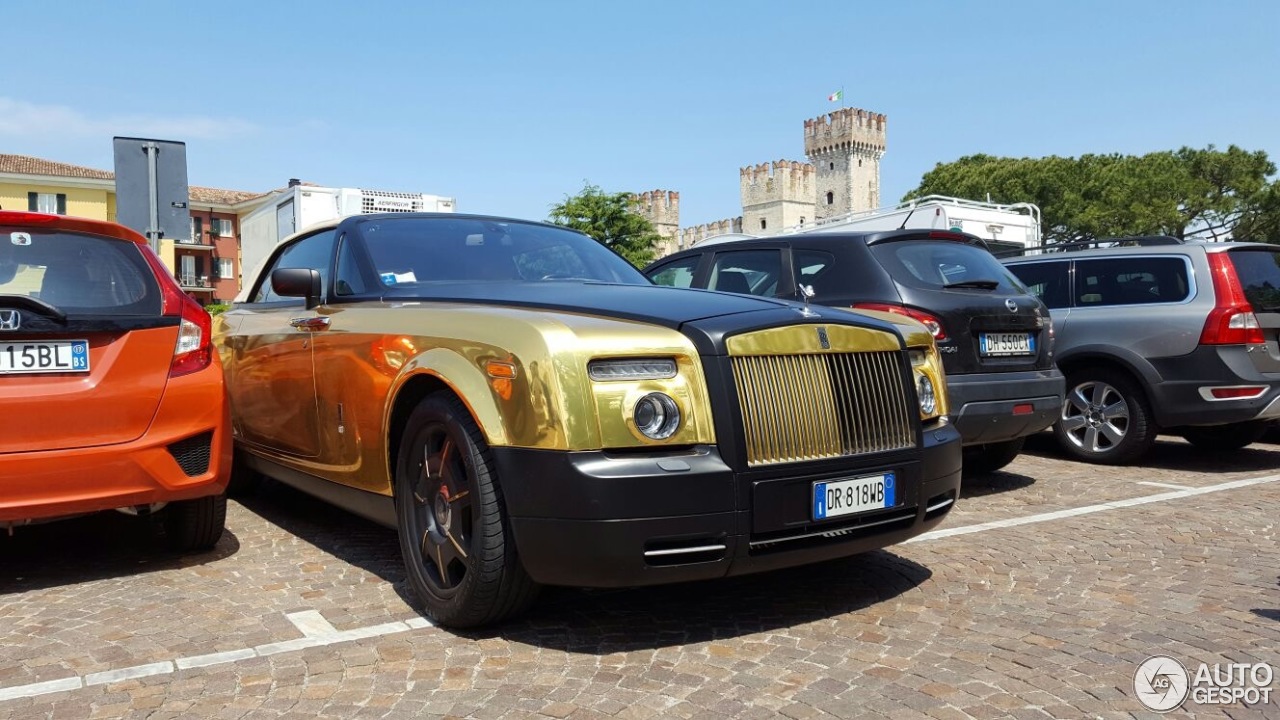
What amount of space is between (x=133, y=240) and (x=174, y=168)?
724cm

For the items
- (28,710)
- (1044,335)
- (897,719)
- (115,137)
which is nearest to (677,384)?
(897,719)

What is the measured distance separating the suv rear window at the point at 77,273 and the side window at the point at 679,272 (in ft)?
12.8

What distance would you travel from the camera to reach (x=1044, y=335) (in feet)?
22.0

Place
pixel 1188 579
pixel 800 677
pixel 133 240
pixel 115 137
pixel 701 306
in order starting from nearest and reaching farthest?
pixel 800 677 → pixel 701 306 → pixel 1188 579 → pixel 133 240 → pixel 115 137

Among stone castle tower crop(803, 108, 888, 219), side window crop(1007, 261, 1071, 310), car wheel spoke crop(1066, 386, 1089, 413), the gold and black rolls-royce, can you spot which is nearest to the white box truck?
side window crop(1007, 261, 1071, 310)

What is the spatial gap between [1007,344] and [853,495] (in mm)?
3335

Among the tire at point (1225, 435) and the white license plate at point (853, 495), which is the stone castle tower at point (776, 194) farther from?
the white license plate at point (853, 495)

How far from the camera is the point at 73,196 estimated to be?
61938 millimetres

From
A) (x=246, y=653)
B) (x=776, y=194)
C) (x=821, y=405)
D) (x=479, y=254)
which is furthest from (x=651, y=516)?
(x=776, y=194)

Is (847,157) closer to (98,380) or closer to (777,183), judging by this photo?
(777,183)

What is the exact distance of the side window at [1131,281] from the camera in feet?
24.9

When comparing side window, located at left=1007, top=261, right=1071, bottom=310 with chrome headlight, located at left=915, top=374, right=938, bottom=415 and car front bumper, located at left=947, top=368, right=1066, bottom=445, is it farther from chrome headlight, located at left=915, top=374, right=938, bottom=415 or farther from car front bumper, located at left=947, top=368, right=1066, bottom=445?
chrome headlight, located at left=915, top=374, right=938, bottom=415

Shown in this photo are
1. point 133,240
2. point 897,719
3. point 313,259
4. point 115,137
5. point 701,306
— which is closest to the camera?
point 897,719

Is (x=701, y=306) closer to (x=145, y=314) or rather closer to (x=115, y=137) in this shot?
(x=145, y=314)
